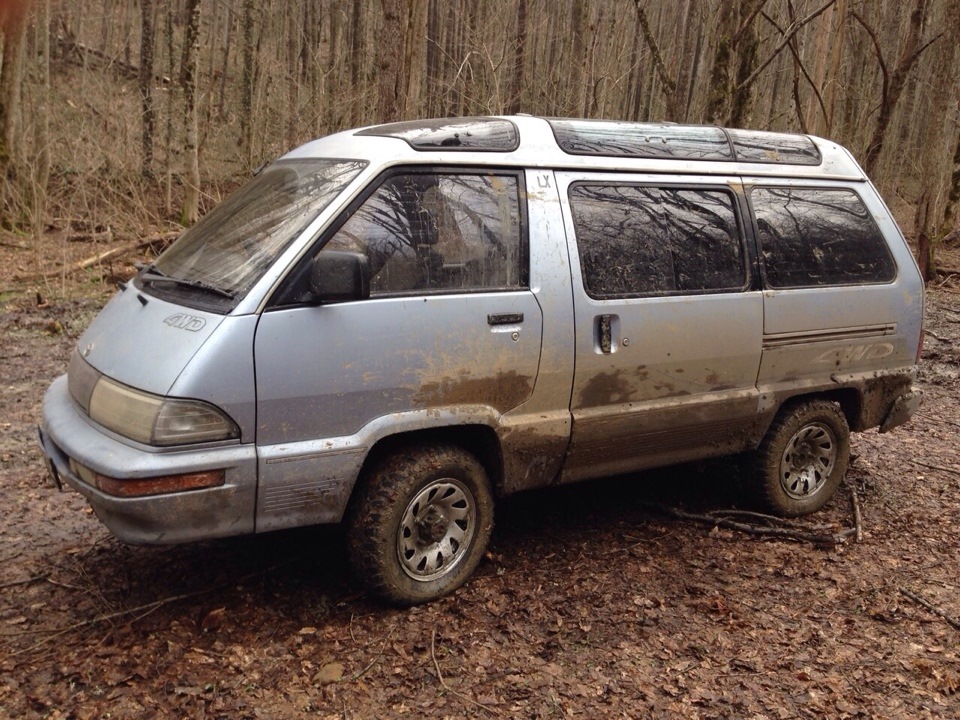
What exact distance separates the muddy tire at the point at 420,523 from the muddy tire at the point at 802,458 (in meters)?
1.98

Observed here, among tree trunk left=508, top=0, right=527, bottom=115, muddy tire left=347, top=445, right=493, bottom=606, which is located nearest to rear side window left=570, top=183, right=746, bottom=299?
muddy tire left=347, top=445, right=493, bottom=606

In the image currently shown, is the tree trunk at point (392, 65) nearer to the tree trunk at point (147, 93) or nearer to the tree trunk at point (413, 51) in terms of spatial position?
the tree trunk at point (413, 51)

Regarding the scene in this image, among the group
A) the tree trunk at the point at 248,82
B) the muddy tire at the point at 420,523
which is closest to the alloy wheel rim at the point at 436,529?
the muddy tire at the point at 420,523

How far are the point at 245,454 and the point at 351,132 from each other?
1.75 m

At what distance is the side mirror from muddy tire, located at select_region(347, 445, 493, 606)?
32.6 inches

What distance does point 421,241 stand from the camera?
3777mm

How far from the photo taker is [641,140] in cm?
452

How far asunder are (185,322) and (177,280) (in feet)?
1.29

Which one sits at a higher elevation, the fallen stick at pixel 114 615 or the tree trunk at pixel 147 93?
the tree trunk at pixel 147 93

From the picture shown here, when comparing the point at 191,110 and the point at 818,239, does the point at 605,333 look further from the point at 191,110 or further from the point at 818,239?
the point at 191,110

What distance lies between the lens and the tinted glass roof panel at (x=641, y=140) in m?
4.27

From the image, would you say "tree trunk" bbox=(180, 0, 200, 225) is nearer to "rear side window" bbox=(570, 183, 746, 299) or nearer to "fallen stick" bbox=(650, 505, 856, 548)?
"rear side window" bbox=(570, 183, 746, 299)

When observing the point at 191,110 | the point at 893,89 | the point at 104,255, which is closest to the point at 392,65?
the point at 104,255

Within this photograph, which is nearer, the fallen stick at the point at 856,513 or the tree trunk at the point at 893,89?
the fallen stick at the point at 856,513
